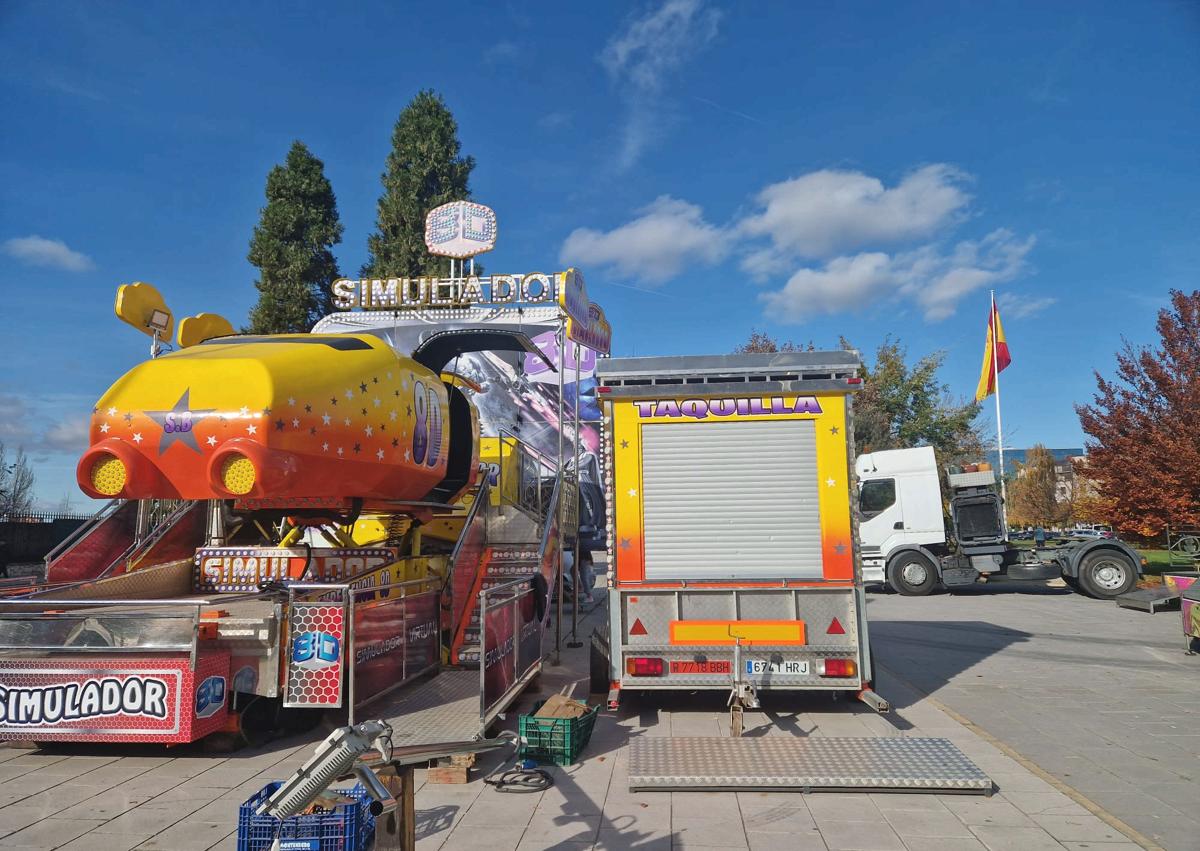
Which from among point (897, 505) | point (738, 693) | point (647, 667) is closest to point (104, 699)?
point (647, 667)

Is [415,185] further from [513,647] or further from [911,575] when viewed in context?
[513,647]

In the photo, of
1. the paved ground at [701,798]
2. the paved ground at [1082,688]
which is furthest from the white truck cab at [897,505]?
the paved ground at [701,798]

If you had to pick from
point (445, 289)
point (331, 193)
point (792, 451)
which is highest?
point (331, 193)

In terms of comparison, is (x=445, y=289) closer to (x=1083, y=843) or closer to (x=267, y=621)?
(x=267, y=621)

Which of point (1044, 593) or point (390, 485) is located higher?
point (390, 485)

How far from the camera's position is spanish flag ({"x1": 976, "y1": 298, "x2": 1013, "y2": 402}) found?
28.9 m

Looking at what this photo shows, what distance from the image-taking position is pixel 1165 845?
14.4 feet

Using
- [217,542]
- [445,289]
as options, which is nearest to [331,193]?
[445,289]

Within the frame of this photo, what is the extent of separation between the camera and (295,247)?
100 ft

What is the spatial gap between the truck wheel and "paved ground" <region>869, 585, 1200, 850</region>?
1.40 meters

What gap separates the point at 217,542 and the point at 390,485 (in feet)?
11.9

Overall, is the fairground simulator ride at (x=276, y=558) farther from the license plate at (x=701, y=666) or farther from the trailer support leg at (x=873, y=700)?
the trailer support leg at (x=873, y=700)

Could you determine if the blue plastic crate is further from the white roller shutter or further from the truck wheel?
the truck wheel

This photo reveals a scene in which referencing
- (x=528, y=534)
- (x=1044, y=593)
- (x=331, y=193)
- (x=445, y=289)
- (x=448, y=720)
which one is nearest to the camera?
(x=448, y=720)
